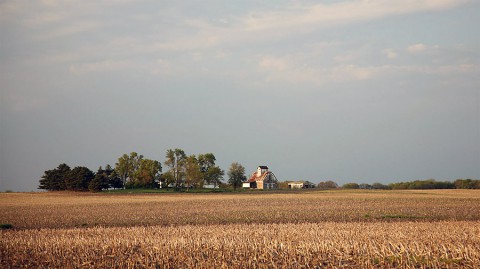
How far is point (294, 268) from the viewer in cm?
1498

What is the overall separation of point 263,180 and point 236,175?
11.3 metres

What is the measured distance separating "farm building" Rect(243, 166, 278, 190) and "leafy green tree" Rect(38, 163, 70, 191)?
179ft

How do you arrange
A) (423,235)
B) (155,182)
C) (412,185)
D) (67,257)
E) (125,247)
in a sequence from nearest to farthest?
1. (67,257)
2. (125,247)
3. (423,235)
4. (412,185)
5. (155,182)

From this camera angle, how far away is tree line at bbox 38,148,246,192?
107188 mm

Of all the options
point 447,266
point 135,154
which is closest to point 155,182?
point 135,154

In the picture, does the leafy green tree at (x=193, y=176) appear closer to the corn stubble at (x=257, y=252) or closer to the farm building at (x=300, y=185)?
the farm building at (x=300, y=185)

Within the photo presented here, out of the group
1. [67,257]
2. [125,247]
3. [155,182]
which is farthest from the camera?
[155,182]

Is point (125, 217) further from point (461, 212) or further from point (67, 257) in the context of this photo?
point (461, 212)

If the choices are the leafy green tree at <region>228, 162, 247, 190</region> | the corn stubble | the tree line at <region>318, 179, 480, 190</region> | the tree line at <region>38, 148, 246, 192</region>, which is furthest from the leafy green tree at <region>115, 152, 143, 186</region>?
the corn stubble

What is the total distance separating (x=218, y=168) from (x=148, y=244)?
11042 cm

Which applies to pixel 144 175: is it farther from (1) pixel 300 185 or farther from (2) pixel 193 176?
(1) pixel 300 185

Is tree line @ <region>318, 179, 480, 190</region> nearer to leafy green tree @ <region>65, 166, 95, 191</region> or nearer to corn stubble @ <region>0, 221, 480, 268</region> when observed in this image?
leafy green tree @ <region>65, 166, 95, 191</region>

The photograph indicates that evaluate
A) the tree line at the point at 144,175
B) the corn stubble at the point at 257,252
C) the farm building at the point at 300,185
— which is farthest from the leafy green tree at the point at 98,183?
the corn stubble at the point at 257,252

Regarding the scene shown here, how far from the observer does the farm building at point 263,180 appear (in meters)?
143
